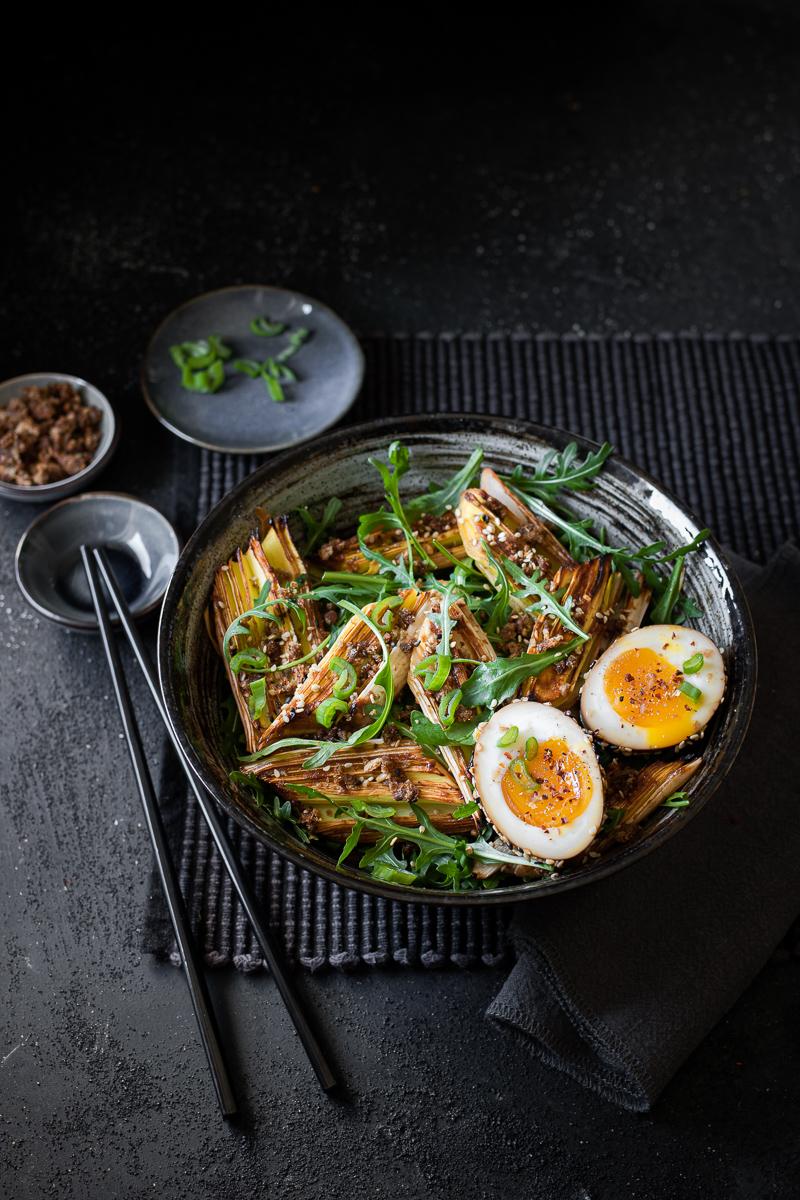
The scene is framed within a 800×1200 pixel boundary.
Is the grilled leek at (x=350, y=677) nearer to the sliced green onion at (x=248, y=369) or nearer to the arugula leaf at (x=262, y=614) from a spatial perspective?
the arugula leaf at (x=262, y=614)

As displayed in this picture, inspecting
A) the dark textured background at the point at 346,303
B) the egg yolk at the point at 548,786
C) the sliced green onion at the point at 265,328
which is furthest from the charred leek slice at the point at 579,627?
the sliced green onion at the point at 265,328

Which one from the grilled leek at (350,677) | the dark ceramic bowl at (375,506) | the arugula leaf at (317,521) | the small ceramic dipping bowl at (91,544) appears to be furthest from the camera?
the small ceramic dipping bowl at (91,544)

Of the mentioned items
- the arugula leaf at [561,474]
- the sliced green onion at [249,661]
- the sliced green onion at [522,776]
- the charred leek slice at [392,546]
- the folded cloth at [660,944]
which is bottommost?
the folded cloth at [660,944]

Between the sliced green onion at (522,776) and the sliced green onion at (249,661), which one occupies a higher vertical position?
the sliced green onion at (522,776)

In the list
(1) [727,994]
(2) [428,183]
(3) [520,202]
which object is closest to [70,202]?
(2) [428,183]

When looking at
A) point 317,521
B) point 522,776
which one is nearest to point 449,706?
point 522,776

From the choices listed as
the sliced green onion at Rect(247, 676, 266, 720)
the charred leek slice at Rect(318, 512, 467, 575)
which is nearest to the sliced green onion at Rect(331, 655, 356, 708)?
the sliced green onion at Rect(247, 676, 266, 720)

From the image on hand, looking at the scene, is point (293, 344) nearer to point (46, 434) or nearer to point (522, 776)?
point (46, 434)
